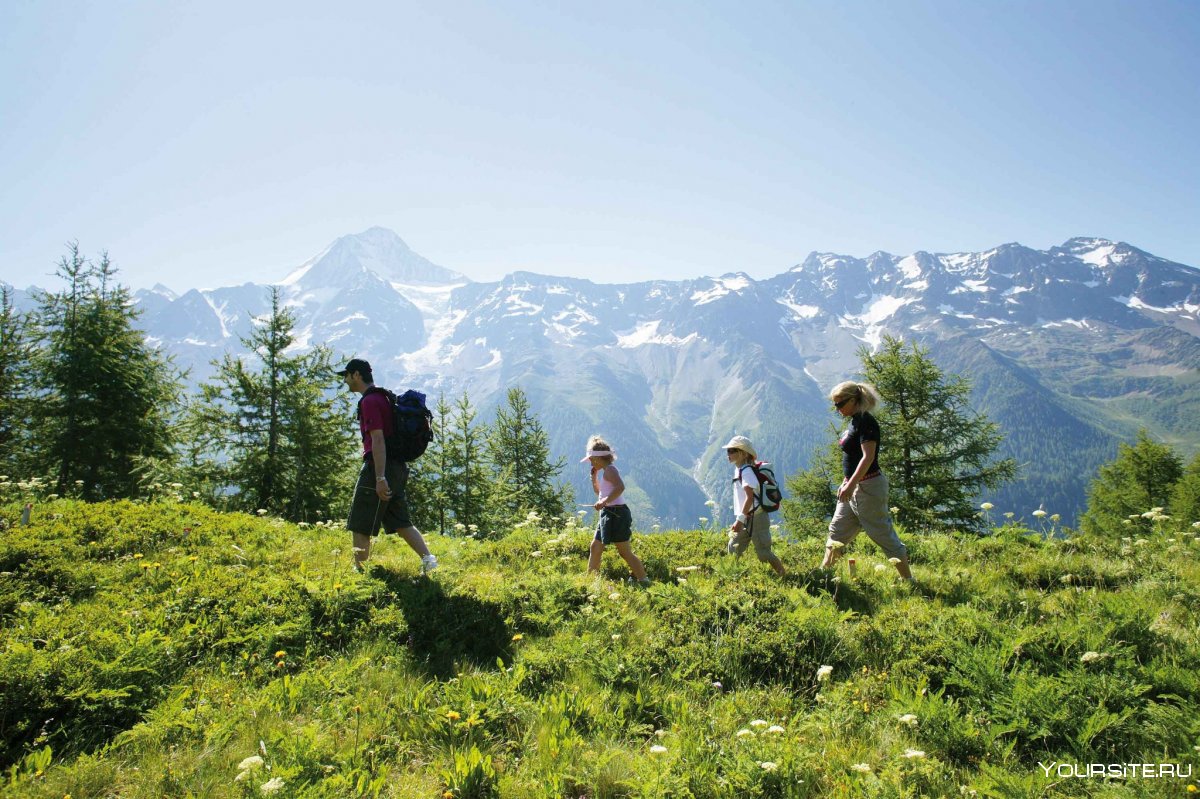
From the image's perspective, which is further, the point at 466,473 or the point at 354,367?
the point at 466,473

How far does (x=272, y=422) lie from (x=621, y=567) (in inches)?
658

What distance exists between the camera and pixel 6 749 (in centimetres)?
317

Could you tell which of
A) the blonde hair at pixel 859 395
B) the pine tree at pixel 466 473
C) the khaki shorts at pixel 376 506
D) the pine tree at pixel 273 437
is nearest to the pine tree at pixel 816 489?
the pine tree at pixel 466 473

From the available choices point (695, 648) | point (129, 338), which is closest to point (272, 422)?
point (129, 338)

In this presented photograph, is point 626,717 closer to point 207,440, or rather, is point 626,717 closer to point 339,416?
point 339,416

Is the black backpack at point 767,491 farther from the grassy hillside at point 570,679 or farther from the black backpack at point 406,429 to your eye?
the black backpack at point 406,429

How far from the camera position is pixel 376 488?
671 cm

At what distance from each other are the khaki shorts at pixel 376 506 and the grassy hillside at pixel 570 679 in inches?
26.4

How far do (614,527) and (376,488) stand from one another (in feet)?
10.3

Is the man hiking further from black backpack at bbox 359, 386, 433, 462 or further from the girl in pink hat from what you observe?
the girl in pink hat

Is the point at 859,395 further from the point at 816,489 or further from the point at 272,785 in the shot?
the point at 816,489

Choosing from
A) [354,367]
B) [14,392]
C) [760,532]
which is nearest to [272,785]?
[354,367]

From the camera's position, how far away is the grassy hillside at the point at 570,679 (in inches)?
126

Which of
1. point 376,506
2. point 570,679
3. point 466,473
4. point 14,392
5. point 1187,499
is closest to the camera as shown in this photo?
point 570,679
